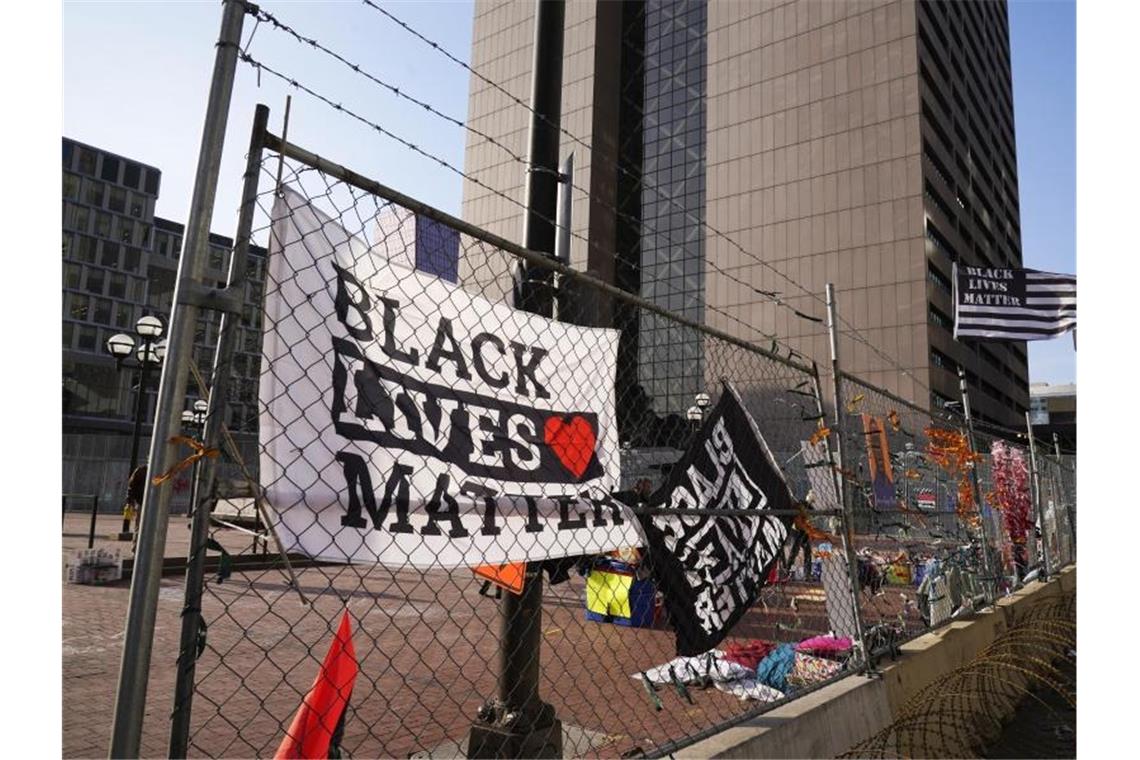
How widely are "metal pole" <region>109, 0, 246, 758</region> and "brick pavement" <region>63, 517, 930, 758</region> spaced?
69 cm

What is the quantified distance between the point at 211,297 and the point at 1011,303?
51.0 feet

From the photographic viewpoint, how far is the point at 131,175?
232ft

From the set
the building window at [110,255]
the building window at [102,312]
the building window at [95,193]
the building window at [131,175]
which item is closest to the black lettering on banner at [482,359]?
the building window at [102,312]

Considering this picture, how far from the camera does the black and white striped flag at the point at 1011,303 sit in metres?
13.6

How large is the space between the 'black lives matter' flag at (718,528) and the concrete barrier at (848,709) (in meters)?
0.50

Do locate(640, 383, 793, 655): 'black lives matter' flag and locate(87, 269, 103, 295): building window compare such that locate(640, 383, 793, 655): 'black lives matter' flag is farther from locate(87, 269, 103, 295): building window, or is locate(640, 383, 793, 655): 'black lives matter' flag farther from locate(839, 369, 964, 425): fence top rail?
locate(87, 269, 103, 295): building window

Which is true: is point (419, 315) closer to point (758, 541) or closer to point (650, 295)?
point (758, 541)

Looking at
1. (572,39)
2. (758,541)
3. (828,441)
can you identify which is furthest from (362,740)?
(572,39)

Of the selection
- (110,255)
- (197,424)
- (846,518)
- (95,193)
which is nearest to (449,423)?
(846,518)

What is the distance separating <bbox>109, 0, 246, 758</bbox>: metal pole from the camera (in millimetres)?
1730

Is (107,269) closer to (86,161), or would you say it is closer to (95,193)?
(95,193)

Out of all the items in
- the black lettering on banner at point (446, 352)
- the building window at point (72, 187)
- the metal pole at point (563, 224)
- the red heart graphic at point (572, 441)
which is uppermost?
the building window at point (72, 187)

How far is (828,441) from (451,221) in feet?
12.1

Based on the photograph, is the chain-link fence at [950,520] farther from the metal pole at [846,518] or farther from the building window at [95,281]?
the building window at [95,281]
